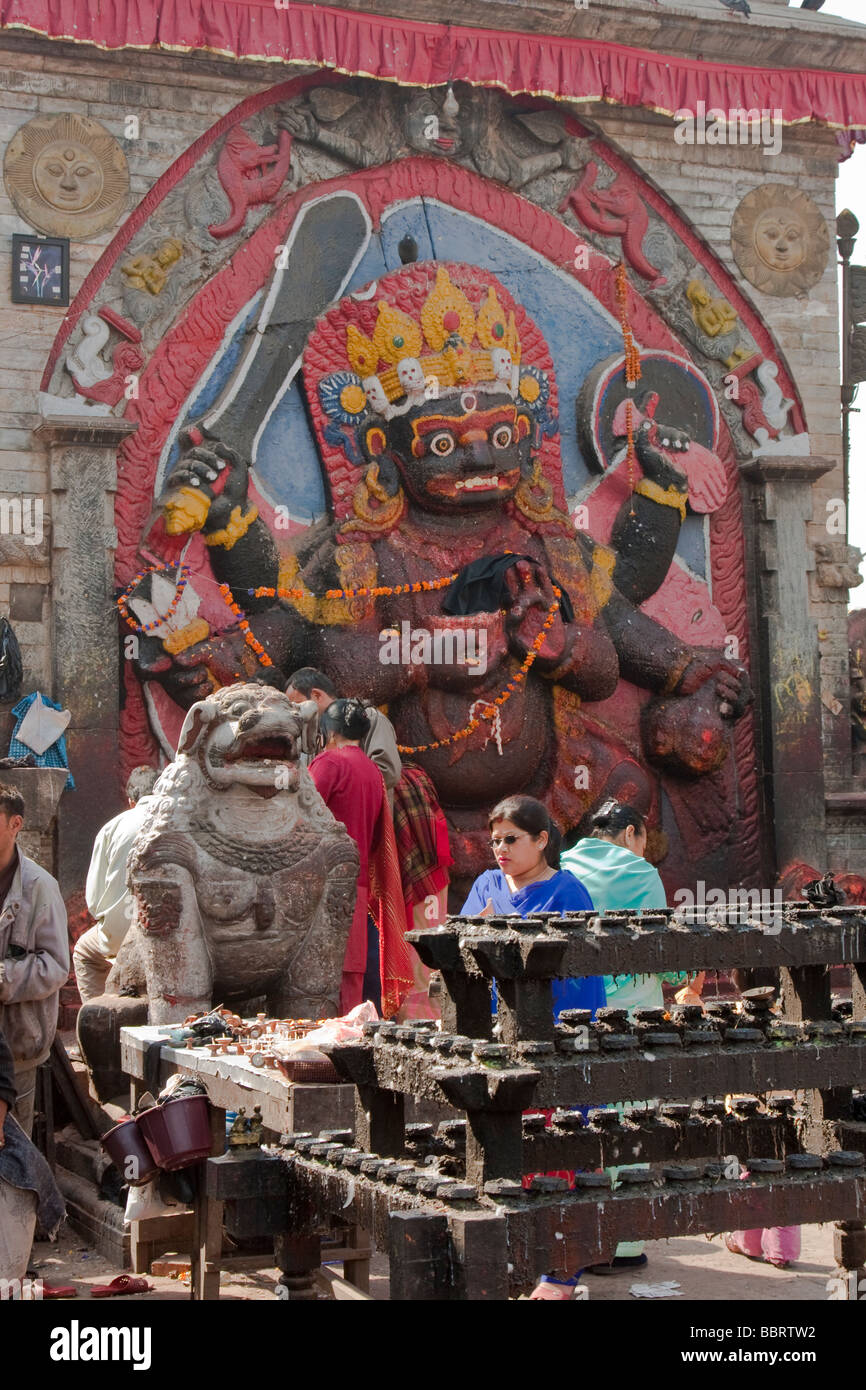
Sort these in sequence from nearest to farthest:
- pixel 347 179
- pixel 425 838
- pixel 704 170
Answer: pixel 425 838 < pixel 347 179 < pixel 704 170

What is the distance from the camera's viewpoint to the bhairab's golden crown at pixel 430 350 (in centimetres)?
1115

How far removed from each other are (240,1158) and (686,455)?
8525mm

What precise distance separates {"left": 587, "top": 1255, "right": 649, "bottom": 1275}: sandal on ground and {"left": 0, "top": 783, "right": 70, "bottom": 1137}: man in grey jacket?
6.60 ft

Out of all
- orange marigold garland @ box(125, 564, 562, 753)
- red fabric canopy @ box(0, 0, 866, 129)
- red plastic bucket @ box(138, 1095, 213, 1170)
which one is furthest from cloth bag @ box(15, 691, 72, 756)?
red plastic bucket @ box(138, 1095, 213, 1170)

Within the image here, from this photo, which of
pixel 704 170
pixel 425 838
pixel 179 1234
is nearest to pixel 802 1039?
pixel 179 1234

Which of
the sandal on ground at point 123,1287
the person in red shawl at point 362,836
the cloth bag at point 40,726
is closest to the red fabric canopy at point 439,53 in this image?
the cloth bag at point 40,726

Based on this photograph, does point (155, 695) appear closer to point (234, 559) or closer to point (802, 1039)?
point (234, 559)

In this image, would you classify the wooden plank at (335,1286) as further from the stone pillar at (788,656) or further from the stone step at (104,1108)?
the stone pillar at (788,656)

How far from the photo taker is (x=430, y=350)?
11219mm

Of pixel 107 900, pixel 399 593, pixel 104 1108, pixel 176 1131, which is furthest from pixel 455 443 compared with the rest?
pixel 176 1131

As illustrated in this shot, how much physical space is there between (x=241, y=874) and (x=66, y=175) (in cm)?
567

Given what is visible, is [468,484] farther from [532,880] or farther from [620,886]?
[532,880]

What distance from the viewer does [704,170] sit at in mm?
12469

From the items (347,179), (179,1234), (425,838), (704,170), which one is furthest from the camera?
(704,170)
